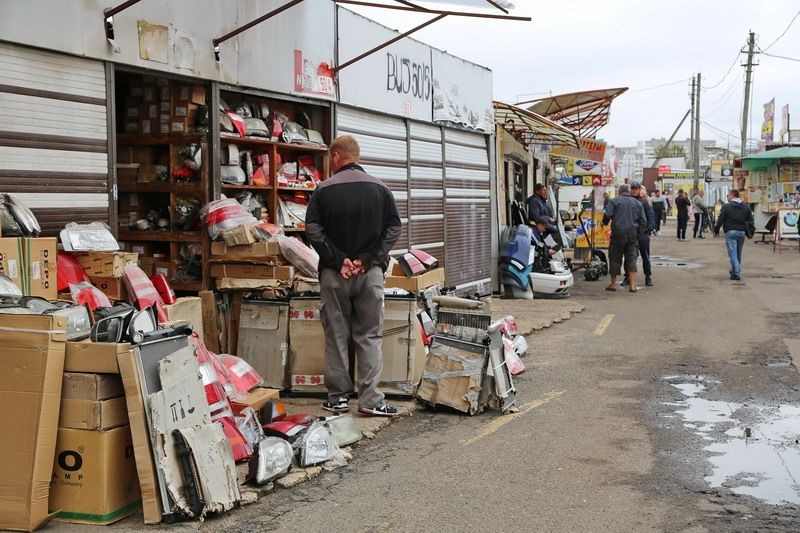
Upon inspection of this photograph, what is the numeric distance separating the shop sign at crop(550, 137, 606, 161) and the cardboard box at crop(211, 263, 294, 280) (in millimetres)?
14123

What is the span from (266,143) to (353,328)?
10.2 feet

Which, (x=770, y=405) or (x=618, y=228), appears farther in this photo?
(x=618, y=228)

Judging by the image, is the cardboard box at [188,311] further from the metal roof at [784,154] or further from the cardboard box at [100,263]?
the metal roof at [784,154]

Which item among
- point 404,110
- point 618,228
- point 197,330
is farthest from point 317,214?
point 618,228

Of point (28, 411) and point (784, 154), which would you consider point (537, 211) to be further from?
point (784, 154)

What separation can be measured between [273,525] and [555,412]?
342 centimetres

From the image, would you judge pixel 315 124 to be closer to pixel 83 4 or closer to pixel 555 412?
pixel 83 4

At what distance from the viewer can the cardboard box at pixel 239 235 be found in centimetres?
855

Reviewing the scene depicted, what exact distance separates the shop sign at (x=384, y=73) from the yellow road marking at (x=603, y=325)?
4050 mm

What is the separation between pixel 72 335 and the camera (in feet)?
17.2

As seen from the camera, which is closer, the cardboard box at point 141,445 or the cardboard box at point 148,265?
the cardboard box at point 141,445

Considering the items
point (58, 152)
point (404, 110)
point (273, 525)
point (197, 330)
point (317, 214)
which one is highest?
point (404, 110)

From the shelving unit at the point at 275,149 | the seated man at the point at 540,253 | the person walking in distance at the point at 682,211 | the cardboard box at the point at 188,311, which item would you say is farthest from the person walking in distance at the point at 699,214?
the cardboard box at the point at 188,311

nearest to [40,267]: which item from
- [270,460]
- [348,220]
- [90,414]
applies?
[90,414]
